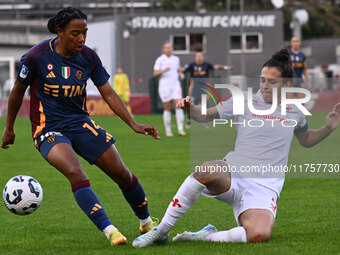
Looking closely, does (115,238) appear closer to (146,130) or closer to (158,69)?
(146,130)

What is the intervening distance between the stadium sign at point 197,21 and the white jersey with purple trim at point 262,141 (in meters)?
42.7

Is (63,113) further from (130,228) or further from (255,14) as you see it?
(255,14)

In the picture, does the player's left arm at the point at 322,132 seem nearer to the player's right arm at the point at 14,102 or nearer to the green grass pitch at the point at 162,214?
the green grass pitch at the point at 162,214

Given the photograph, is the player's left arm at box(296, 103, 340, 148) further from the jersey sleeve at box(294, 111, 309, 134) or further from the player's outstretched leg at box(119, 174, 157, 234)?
the player's outstretched leg at box(119, 174, 157, 234)

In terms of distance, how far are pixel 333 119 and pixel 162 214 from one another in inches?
89.8

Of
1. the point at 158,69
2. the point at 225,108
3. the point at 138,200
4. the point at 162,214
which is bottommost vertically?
the point at 162,214

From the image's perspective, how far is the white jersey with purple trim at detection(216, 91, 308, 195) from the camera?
19.7ft

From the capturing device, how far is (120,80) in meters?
28.6

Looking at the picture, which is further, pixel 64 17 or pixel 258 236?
pixel 64 17

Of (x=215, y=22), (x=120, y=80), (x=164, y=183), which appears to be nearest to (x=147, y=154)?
(x=164, y=183)

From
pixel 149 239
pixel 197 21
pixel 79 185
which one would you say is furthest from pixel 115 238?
Result: pixel 197 21

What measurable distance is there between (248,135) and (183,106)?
61cm

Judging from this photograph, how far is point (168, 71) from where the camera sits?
64.5 feet

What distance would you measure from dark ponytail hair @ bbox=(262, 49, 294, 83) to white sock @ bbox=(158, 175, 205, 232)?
3.62 feet
